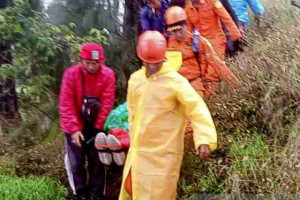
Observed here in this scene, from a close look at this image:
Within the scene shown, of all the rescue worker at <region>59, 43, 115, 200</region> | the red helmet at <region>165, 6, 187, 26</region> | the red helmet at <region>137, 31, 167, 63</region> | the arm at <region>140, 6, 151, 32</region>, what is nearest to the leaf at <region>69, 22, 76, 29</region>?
the arm at <region>140, 6, 151, 32</region>

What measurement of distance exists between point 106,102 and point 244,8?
258 centimetres

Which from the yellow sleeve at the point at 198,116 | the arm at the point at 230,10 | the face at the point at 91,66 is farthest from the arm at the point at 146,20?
the yellow sleeve at the point at 198,116

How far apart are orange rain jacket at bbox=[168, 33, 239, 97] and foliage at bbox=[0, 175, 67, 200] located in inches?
78.2

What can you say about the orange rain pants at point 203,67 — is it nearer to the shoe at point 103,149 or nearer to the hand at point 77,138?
the shoe at point 103,149

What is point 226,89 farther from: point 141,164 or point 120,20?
point 120,20

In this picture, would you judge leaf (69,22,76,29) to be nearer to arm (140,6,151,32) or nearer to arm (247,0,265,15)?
arm (140,6,151,32)

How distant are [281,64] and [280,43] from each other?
1.38 feet

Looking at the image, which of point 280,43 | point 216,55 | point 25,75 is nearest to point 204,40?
point 216,55

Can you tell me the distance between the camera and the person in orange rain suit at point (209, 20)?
7793mm

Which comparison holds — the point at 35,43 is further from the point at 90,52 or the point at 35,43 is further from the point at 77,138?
the point at 77,138

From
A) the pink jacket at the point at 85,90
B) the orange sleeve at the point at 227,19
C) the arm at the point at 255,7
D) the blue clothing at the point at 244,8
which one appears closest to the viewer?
the pink jacket at the point at 85,90

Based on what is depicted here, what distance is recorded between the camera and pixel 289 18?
313 inches

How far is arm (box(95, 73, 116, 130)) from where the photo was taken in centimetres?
689

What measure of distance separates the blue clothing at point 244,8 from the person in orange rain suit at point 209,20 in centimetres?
59
